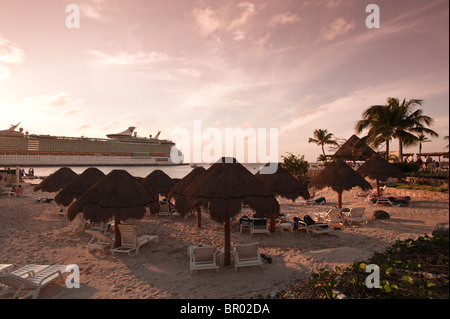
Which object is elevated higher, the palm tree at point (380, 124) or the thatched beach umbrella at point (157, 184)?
the palm tree at point (380, 124)

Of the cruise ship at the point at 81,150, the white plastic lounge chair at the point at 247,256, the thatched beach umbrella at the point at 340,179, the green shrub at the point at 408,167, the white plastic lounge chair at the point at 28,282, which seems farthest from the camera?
the cruise ship at the point at 81,150

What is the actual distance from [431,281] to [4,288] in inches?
266

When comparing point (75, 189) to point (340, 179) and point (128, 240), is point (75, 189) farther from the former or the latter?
point (340, 179)

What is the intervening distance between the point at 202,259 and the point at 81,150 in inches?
3437

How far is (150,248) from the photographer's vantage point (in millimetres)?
6988

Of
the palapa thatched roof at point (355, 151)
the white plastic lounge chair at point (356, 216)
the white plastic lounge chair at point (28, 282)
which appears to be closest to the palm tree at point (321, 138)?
the palapa thatched roof at point (355, 151)

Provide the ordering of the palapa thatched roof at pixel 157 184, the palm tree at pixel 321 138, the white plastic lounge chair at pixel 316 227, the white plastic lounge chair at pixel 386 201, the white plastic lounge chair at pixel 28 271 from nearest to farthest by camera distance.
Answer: the white plastic lounge chair at pixel 28 271 → the white plastic lounge chair at pixel 316 227 → the palapa thatched roof at pixel 157 184 → the white plastic lounge chair at pixel 386 201 → the palm tree at pixel 321 138

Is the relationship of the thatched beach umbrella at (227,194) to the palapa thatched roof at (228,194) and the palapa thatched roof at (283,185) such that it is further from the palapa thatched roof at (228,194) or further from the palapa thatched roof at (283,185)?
the palapa thatched roof at (283,185)

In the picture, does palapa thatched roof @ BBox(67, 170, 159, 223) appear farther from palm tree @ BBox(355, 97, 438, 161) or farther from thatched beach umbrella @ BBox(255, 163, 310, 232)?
palm tree @ BBox(355, 97, 438, 161)

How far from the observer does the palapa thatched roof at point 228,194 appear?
5.42m

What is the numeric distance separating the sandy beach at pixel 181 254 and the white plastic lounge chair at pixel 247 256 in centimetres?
20

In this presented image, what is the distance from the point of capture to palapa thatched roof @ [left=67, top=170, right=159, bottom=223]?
621cm
